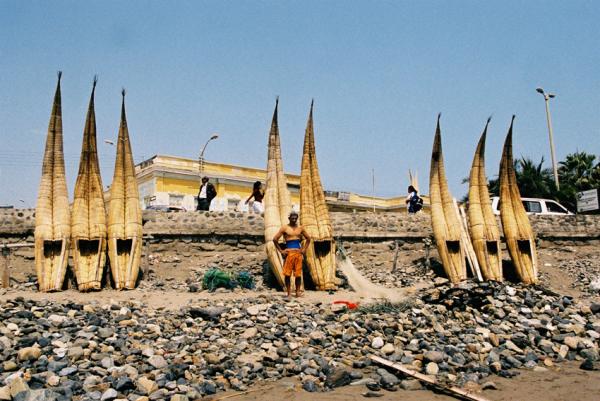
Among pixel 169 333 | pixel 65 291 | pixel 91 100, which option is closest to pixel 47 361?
pixel 169 333

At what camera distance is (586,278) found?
1417 cm

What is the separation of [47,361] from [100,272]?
5150mm

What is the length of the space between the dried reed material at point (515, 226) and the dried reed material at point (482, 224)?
0.34 metres

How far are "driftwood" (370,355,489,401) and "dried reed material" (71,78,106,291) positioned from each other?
6731 mm

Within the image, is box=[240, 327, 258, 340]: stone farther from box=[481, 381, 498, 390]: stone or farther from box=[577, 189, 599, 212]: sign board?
box=[577, 189, 599, 212]: sign board

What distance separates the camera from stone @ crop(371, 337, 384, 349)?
26.1ft

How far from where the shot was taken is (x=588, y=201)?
20.9 meters

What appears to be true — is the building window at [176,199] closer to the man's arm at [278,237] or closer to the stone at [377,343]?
the man's arm at [278,237]

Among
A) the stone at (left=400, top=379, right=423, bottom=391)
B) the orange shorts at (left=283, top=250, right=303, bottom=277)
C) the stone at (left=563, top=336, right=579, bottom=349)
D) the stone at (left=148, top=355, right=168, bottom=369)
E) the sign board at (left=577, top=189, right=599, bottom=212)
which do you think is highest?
the sign board at (left=577, top=189, right=599, bottom=212)

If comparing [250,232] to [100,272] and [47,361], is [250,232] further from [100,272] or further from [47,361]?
[47,361]

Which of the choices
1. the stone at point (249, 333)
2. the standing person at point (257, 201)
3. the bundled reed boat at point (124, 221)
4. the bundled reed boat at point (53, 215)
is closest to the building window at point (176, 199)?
the standing person at point (257, 201)

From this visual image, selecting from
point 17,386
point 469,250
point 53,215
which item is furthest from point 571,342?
point 53,215

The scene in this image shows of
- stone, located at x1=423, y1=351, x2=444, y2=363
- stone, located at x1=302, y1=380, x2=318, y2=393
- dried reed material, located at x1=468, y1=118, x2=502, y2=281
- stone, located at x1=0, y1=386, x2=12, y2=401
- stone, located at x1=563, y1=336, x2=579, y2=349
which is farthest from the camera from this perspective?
dried reed material, located at x1=468, y1=118, x2=502, y2=281

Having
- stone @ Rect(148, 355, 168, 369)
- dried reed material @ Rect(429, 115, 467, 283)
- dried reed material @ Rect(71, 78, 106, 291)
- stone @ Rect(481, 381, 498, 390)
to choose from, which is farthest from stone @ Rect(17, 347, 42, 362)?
dried reed material @ Rect(429, 115, 467, 283)
